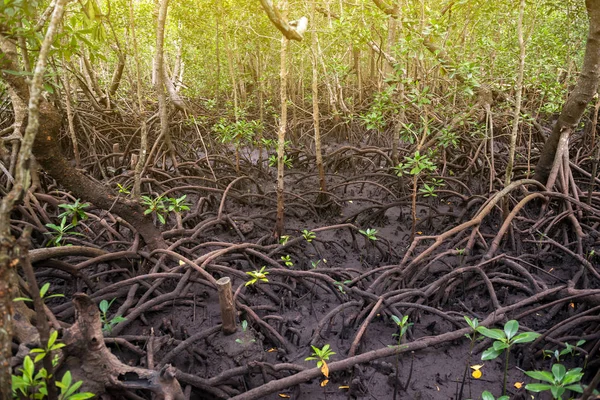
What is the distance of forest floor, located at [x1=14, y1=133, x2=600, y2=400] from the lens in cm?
189

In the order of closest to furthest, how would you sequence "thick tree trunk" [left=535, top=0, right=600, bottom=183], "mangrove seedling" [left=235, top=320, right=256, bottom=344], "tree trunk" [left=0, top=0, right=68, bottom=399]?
"tree trunk" [left=0, top=0, right=68, bottom=399], "mangrove seedling" [left=235, top=320, right=256, bottom=344], "thick tree trunk" [left=535, top=0, right=600, bottom=183]

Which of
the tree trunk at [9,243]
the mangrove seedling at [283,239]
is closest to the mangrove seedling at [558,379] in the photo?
the tree trunk at [9,243]

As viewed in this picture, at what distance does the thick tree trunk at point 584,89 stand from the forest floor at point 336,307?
0.50 m

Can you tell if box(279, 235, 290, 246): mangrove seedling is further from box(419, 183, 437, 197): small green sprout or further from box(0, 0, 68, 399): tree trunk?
box(0, 0, 68, 399): tree trunk

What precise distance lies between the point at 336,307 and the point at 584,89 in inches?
104

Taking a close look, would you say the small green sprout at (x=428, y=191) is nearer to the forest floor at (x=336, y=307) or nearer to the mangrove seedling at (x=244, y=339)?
the forest floor at (x=336, y=307)

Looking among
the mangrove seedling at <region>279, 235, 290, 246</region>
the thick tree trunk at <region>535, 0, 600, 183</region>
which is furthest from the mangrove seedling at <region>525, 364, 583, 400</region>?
the thick tree trunk at <region>535, 0, 600, 183</region>

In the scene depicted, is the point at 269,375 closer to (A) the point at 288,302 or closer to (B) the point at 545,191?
(A) the point at 288,302

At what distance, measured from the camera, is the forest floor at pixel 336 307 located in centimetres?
189

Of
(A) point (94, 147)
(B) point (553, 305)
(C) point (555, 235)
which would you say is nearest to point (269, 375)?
(B) point (553, 305)

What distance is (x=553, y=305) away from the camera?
2178mm

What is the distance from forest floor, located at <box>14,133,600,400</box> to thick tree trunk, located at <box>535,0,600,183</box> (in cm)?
50

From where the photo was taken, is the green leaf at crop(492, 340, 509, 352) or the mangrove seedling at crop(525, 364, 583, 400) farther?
the green leaf at crop(492, 340, 509, 352)

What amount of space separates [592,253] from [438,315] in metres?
1.33
